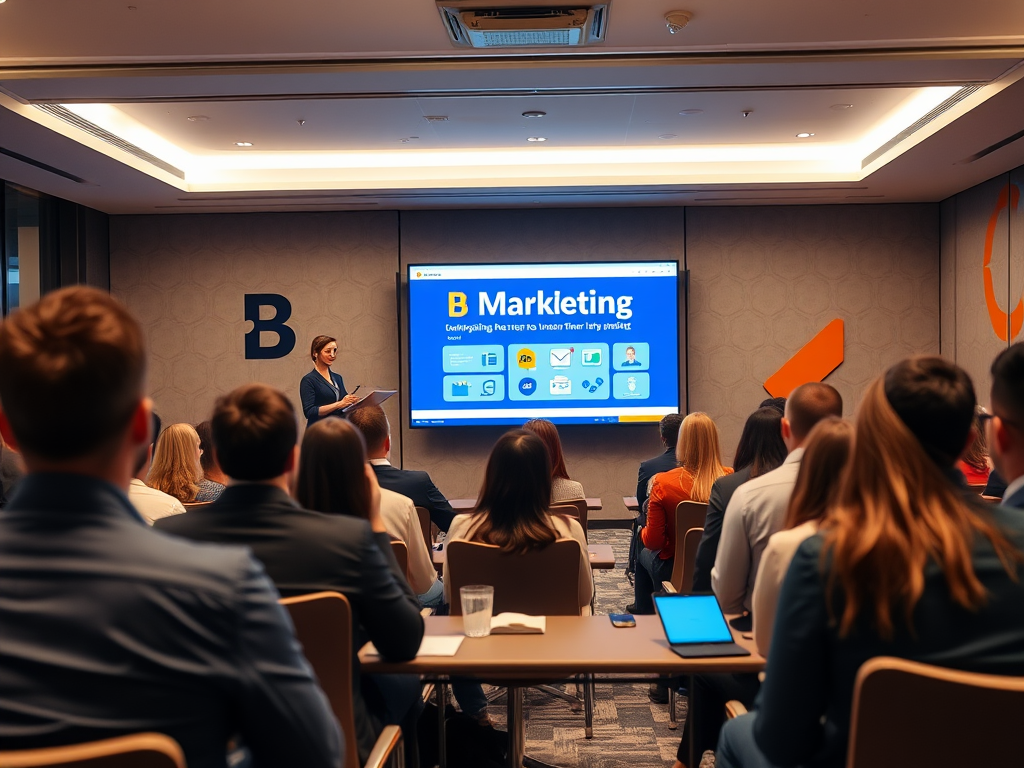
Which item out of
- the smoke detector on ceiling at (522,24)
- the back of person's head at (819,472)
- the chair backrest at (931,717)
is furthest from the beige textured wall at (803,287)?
the chair backrest at (931,717)

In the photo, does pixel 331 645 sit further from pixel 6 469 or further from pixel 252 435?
pixel 6 469

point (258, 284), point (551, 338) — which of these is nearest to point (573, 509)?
point (551, 338)

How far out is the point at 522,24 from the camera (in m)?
4.16

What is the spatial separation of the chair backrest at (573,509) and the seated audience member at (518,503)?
528mm

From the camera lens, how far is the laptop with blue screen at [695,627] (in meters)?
2.06

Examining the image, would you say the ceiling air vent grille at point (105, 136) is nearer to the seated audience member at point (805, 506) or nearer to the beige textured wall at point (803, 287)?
the beige textured wall at point (803, 287)

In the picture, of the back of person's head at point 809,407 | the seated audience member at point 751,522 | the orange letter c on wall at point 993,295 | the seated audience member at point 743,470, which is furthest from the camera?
the orange letter c on wall at point 993,295

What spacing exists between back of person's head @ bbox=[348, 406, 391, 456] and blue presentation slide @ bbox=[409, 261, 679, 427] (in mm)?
4238

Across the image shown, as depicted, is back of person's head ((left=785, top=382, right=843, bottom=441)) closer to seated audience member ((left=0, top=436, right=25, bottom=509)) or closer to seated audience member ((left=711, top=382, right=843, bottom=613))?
seated audience member ((left=711, top=382, right=843, bottom=613))

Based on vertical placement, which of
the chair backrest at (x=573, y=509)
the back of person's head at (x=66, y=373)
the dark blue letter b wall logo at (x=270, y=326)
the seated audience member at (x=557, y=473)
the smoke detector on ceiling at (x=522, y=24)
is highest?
the smoke detector on ceiling at (x=522, y=24)

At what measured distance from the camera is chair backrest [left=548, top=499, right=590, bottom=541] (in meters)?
3.62

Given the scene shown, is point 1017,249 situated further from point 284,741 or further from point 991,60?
point 284,741

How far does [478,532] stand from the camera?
9.36 ft

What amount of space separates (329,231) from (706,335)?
12.5ft
